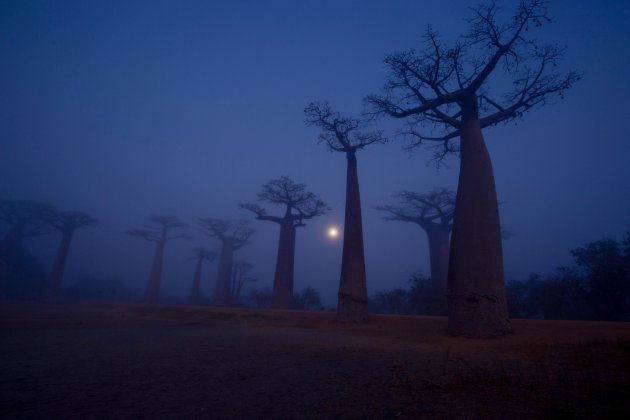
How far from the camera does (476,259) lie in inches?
303

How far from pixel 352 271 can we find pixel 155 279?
87.7ft

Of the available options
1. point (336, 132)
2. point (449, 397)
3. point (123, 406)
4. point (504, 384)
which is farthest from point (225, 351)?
point (336, 132)

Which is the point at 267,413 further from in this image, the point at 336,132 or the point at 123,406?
the point at 336,132

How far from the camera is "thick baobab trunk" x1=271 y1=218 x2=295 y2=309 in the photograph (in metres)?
19.4

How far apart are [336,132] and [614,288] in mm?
12997

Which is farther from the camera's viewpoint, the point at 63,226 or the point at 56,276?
the point at 63,226

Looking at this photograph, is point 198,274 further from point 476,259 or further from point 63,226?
point 476,259

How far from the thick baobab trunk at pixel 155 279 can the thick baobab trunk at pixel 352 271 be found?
26040 millimetres

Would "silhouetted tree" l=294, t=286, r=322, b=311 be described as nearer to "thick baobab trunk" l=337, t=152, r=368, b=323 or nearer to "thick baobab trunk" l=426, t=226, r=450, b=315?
"thick baobab trunk" l=426, t=226, r=450, b=315

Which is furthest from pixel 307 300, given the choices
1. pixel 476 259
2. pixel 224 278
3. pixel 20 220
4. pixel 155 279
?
pixel 20 220

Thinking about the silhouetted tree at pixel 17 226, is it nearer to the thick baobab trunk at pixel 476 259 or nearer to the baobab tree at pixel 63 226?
the baobab tree at pixel 63 226

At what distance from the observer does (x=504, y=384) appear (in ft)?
9.85

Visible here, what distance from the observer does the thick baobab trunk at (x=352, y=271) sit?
441 inches

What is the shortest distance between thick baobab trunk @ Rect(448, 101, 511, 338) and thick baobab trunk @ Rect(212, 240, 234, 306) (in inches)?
981
